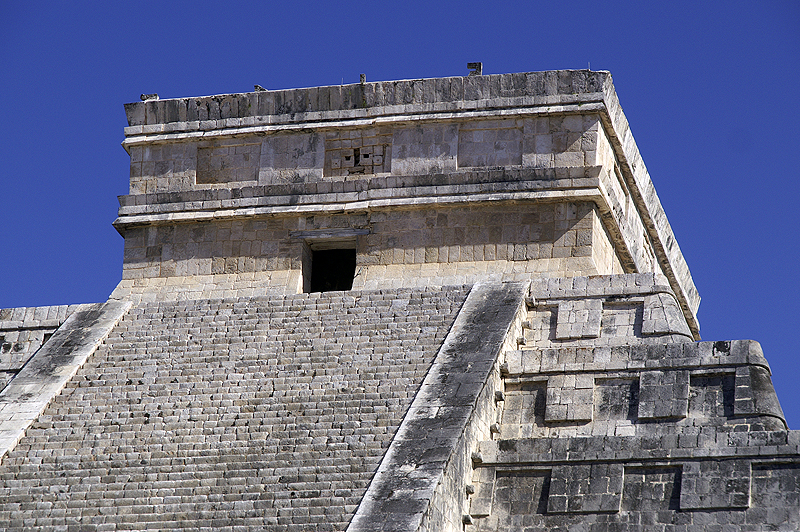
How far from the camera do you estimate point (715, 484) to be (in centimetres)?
1218

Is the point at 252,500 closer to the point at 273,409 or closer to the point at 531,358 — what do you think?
the point at 273,409

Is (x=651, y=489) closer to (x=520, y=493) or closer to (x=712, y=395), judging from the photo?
(x=520, y=493)

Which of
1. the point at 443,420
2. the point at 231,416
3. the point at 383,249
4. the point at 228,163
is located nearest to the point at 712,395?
the point at 443,420

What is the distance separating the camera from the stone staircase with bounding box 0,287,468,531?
40.0 ft

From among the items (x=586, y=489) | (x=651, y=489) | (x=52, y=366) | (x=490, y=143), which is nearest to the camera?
(x=651, y=489)

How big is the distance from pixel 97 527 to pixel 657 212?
1083 centimetres

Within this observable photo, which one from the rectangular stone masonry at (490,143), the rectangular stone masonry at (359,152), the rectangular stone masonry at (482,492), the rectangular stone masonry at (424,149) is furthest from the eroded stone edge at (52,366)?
the rectangular stone masonry at (490,143)

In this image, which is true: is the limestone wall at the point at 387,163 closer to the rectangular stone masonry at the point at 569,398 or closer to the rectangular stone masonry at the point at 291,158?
the rectangular stone masonry at the point at 291,158

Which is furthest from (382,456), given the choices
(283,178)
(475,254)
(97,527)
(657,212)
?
(657,212)

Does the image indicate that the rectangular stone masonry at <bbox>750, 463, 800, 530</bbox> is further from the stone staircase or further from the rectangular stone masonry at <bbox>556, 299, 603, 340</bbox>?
the stone staircase

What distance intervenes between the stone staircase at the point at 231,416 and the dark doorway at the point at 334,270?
3302 millimetres

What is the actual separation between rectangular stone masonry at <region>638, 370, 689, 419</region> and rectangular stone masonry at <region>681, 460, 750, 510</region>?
0.84 m

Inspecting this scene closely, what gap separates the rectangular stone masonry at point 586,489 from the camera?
12336mm

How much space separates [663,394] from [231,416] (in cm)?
425
